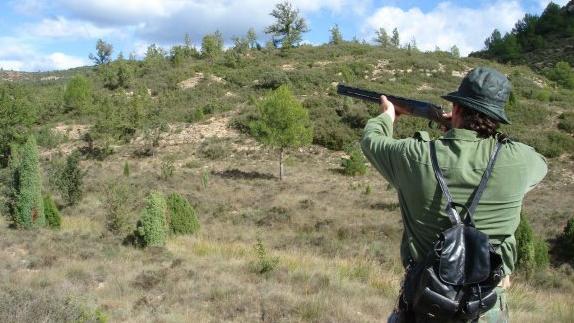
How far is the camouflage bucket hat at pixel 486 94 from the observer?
2047 mm

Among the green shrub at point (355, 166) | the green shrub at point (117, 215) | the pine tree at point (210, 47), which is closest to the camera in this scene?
the green shrub at point (117, 215)

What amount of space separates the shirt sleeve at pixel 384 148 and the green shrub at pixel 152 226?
28.9ft

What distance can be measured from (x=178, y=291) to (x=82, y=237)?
199 inches

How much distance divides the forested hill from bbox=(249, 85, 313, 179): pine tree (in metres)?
35.6

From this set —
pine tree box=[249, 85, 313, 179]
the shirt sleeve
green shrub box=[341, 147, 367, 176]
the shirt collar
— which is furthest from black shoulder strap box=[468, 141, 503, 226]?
green shrub box=[341, 147, 367, 176]

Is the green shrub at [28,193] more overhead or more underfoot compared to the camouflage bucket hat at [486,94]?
more underfoot

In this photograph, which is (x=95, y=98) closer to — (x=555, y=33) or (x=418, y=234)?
(x=418, y=234)

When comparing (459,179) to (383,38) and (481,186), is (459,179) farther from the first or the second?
(383,38)

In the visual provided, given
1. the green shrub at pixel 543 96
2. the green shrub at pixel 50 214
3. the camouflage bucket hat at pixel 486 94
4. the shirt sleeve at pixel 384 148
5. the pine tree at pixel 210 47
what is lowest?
the green shrub at pixel 50 214

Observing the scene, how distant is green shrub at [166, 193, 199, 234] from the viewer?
12820mm

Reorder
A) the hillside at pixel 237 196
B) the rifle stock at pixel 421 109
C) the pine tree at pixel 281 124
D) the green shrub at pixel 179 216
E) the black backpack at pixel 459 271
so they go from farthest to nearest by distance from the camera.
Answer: the pine tree at pixel 281 124
the green shrub at pixel 179 216
the hillside at pixel 237 196
the rifle stock at pixel 421 109
the black backpack at pixel 459 271

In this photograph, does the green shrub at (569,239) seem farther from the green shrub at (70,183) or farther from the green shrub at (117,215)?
the green shrub at (70,183)

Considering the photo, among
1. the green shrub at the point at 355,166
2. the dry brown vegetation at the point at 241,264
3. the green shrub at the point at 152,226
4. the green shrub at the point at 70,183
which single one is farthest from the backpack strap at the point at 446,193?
the green shrub at the point at 355,166

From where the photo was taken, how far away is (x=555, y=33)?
63.0 metres
